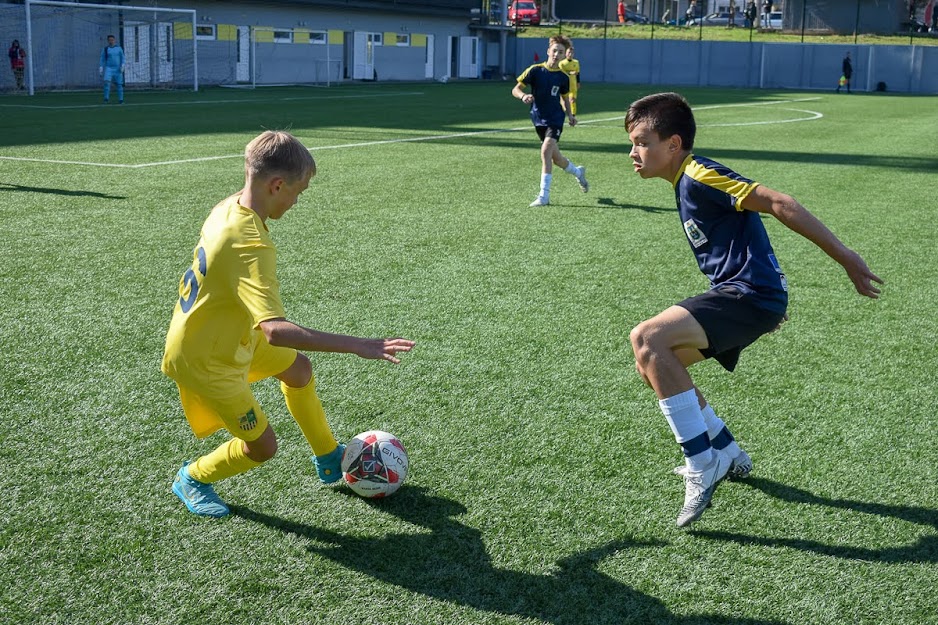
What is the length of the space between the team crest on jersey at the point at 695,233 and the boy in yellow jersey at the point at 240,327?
137cm

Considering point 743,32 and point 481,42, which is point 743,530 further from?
point 743,32

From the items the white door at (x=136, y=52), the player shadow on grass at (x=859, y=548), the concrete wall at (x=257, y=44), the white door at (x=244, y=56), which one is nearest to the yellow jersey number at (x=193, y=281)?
the player shadow on grass at (x=859, y=548)

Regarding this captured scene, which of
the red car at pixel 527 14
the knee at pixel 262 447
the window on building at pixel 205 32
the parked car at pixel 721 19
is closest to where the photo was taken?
the knee at pixel 262 447

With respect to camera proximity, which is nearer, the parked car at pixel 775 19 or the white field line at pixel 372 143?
the white field line at pixel 372 143

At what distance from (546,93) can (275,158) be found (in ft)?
29.0

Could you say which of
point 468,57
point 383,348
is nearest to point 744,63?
point 468,57

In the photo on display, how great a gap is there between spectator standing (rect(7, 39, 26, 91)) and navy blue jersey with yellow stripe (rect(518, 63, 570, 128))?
23.9 metres

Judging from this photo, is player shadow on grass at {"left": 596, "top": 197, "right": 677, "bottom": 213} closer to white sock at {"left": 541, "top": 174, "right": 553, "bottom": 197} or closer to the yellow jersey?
white sock at {"left": 541, "top": 174, "right": 553, "bottom": 197}

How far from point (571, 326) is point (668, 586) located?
3292 mm

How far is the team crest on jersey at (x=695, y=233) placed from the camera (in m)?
3.85

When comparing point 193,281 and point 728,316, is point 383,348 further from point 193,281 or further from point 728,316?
point 728,316

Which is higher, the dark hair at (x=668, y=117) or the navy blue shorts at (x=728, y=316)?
the dark hair at (x=668, y=117)

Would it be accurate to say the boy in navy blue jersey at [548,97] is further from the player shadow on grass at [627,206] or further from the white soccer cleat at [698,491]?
the white soccer cleat at [698,491]

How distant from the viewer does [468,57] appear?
52.8m
